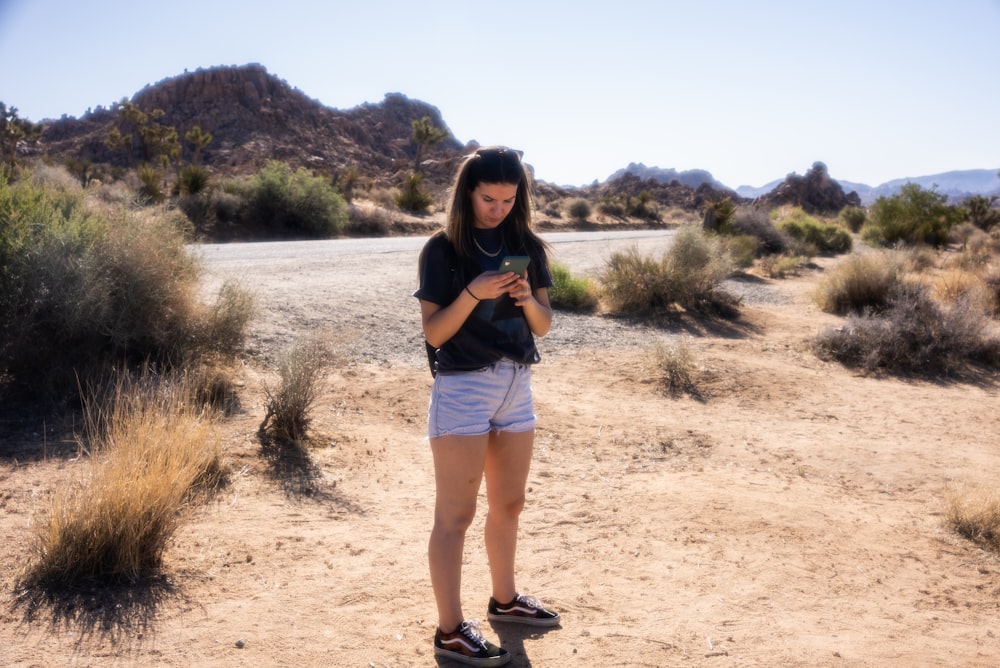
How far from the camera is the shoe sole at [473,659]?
9.70 ft

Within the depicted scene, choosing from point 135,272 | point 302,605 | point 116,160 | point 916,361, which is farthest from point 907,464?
point 116,160

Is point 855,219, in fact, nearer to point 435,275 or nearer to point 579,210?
point 579,210

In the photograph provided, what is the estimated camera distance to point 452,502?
284 cm

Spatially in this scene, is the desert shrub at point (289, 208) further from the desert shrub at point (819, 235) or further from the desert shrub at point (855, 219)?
the desert shrub at point (855, 219)

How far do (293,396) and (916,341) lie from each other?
819cm

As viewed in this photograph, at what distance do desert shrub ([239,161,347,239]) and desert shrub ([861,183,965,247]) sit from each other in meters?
18.5

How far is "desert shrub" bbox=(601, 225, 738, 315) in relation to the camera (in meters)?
12.9

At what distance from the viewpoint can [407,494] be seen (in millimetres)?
5242

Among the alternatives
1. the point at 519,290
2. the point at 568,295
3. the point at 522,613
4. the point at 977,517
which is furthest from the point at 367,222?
the point at 519,290

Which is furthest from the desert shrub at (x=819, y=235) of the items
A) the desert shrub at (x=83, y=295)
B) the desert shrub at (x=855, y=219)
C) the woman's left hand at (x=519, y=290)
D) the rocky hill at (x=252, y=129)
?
the rocky hill at (x=252, y=129)

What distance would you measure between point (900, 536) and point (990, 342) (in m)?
7.18

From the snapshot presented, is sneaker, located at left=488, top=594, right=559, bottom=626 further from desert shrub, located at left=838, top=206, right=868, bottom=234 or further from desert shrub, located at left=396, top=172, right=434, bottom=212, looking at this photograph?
desert shrub, located at left=838, top=206, right=868, bottom=234

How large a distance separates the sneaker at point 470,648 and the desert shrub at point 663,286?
1010cm

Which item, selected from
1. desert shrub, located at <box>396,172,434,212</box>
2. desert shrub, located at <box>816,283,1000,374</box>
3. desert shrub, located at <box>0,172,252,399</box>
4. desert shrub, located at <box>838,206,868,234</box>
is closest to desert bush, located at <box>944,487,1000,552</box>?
desert shrub, located at <box>816,283,1000,374</box>
